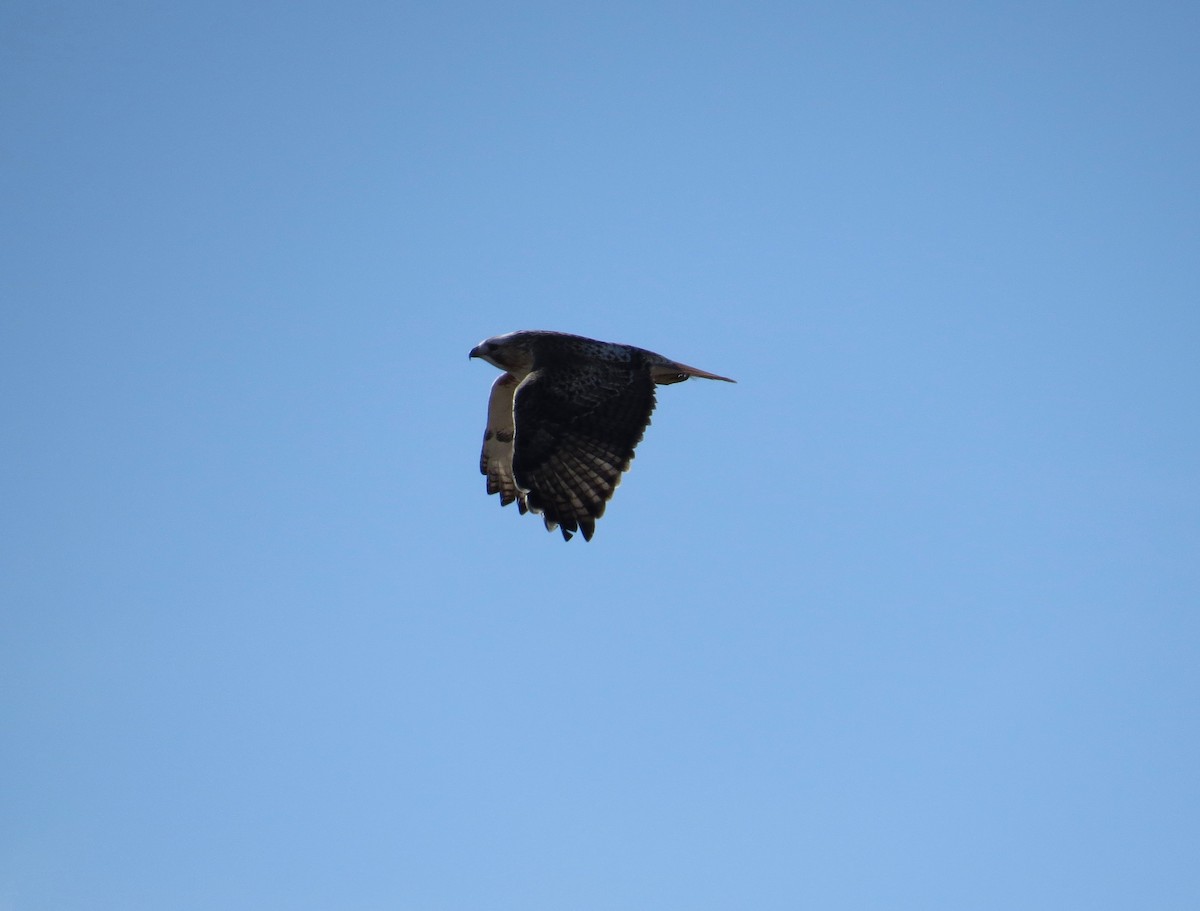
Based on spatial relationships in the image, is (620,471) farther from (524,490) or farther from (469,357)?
(469,357)

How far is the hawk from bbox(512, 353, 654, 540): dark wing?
1 centimetres

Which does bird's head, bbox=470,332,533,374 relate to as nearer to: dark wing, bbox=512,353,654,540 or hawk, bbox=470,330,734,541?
hawk, bbox=470,330,734,541

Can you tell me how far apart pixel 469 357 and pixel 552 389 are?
1455mm

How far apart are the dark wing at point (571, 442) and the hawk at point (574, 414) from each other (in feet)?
0.04

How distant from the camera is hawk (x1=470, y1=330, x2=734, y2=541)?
18.7 m

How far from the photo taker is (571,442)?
18828 millimetres

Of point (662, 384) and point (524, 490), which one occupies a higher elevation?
point (662, 384)

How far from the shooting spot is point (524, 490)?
18672mm

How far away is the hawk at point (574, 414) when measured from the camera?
18.7 meters

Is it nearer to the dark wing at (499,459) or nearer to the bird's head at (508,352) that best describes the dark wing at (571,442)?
the bird's head at (508,352)

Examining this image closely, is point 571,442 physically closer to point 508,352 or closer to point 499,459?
point 508,352


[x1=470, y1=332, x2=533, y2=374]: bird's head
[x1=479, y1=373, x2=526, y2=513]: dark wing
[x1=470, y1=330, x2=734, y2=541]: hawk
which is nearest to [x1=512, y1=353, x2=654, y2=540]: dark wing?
[x1=470, y1=330, x2=734, y2=541]: hawk

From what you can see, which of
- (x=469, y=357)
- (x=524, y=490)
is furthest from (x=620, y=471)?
(x=469, y=357)

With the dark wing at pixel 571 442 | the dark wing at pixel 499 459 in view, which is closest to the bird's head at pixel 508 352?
the dark wing at pixel 571 442
